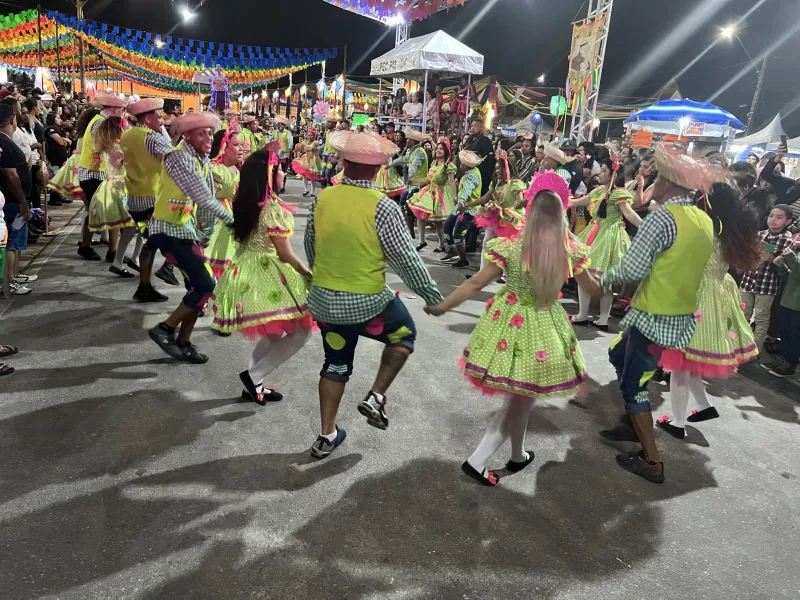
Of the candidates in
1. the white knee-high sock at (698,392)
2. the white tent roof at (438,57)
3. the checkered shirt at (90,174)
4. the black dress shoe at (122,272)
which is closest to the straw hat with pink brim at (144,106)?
the checkered shirt at (90,174)

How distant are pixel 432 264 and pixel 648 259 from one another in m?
5.88

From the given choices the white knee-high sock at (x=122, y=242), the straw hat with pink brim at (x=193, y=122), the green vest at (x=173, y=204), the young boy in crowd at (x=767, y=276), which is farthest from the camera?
the white knee-high sock at (x=122, y=242)

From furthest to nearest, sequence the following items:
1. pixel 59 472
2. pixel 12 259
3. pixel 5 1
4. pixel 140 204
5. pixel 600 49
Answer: pixel 5 1 → pixel 600 49 → pixel 12 259 → pixel 140 204 → pixel 59 472

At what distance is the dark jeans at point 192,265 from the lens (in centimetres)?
452

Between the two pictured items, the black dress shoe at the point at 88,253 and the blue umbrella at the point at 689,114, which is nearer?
the black dress shoe at the point at 88,253

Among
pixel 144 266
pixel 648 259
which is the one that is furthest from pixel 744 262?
pixel 144 266

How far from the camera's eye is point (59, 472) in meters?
3.19

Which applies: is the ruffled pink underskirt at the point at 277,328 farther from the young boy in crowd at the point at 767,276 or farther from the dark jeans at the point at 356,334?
the young boy in crowd at the point at 767,276

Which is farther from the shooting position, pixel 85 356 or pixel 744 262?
pixel 85 356

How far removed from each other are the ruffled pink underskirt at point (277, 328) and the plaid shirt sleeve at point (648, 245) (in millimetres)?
2067

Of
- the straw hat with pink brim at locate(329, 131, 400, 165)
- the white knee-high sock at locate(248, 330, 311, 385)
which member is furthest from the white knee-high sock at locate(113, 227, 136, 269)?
the straw hat with pink brim at locate(329, 131, 400, 165)

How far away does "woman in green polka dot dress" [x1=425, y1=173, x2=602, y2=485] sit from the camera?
9.75ft

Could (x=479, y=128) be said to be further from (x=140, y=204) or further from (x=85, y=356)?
(x=85, y=356)

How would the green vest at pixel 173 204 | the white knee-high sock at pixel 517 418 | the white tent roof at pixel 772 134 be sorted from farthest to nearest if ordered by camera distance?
the white tent roof at pixel 772 134 → the green vest at pixel 173 204 → the white knee-high sock at pixel 517 418
